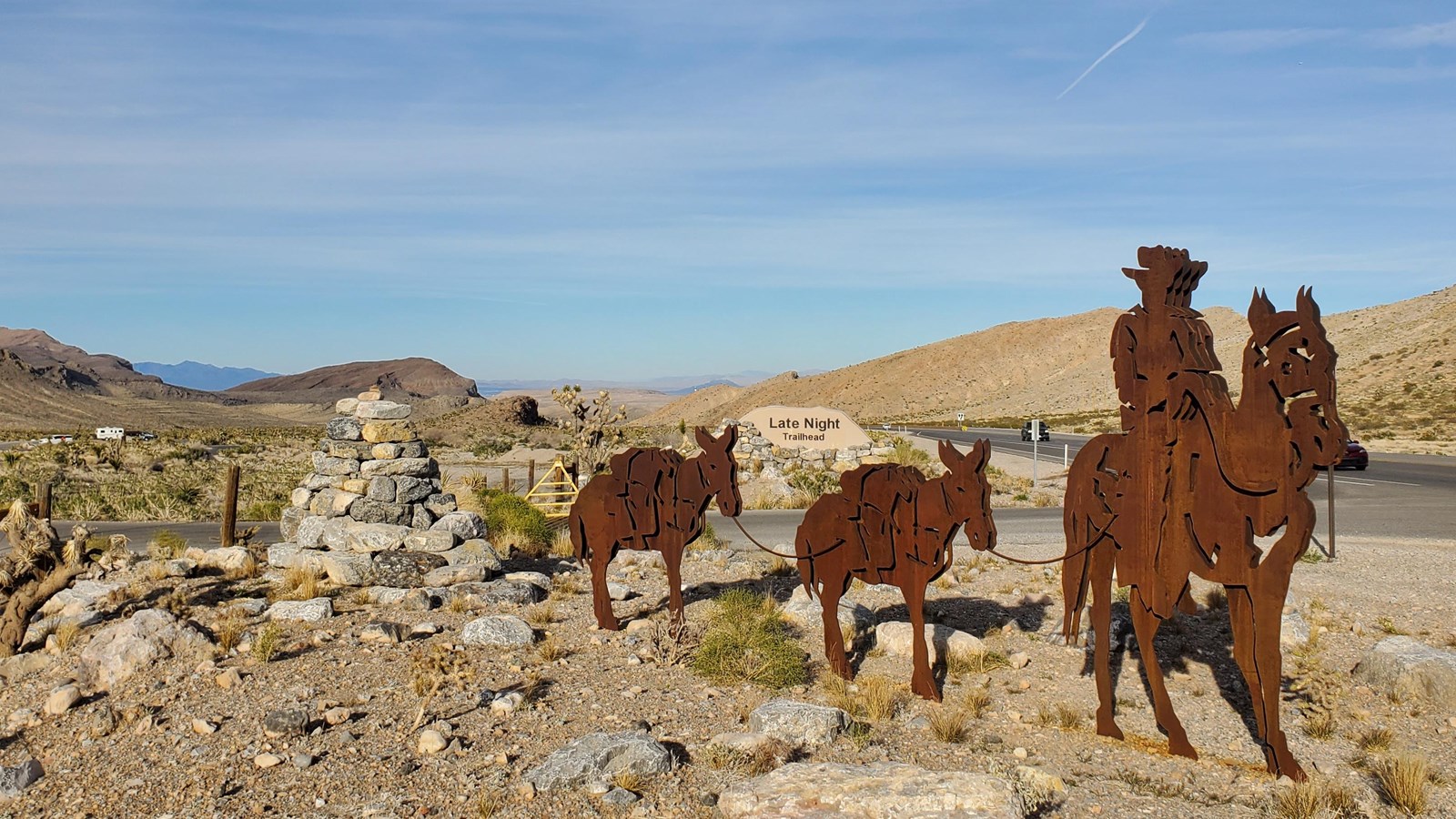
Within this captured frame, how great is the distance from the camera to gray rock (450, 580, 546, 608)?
12.4 metres

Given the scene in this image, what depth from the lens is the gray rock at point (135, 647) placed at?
9.27m

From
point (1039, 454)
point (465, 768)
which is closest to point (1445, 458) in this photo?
point (1039, 454)

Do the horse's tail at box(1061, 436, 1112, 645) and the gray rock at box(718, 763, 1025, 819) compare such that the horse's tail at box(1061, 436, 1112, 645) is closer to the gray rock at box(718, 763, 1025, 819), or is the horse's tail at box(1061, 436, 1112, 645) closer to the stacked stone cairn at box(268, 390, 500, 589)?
the gray rock at box(718, 763, 1025, 819)

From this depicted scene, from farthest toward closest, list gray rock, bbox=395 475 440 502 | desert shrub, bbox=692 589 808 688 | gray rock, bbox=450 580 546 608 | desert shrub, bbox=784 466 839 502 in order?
desert shrub, bbox=784 466 839 502 → gray rock, bbox=395 475 440 502 → gray rock, bbox=450 580 546 608 → desert shrub, bbox=692 589 808 688

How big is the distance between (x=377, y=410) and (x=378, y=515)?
155cm

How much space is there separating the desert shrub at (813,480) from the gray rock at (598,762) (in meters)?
18.3

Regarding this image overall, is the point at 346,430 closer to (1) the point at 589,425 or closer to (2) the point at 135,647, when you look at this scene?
(2) the point at 135,647

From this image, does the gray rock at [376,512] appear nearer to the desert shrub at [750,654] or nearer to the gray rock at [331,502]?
the gray rock at [331,502]

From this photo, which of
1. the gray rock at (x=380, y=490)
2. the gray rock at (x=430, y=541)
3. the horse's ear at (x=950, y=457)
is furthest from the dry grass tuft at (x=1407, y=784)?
the gray rock at (x=380, y=490)

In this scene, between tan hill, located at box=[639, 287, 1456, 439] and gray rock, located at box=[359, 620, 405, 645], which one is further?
tan hill, located at box=[639, 287, 1456, 439]

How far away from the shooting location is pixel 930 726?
8.31 m

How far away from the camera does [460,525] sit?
46.9ft

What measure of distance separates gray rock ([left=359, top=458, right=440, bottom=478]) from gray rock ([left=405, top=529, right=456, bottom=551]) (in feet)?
3.08

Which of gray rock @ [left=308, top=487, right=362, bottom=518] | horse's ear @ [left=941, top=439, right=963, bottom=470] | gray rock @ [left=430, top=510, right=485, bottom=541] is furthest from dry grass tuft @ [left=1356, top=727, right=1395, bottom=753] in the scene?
→ gray rock @ [left=308, top=487, right=362, bottom=518]
